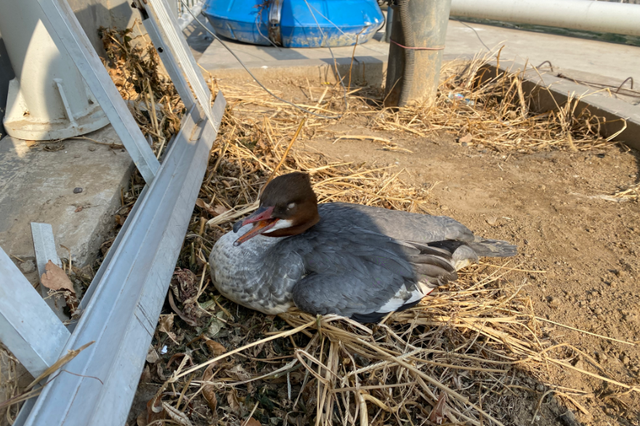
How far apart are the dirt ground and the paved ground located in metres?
1.32

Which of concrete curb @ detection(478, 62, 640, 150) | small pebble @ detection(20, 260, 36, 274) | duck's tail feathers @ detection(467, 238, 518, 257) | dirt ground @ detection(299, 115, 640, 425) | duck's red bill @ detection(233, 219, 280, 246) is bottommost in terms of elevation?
dirt ground @ detection(299, 115, 640, 425)

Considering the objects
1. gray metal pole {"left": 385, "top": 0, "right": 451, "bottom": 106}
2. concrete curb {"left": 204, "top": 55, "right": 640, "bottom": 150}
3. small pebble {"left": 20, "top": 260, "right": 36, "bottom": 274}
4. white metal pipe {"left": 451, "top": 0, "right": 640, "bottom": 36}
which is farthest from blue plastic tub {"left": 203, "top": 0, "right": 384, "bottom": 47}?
small pebble {"left": 20, "top": 260, "right": 36, "bottom": 274}

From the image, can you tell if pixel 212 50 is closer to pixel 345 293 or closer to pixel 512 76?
pixel 512 76

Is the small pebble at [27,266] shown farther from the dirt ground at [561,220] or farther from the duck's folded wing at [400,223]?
the dirt ground at [561,220]

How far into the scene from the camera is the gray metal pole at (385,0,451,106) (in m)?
3.90

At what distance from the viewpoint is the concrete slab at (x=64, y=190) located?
6.86 feet

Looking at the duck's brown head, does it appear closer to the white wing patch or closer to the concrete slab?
the white wing patch

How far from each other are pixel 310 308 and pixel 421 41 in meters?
3.09

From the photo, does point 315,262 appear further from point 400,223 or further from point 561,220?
point 561,220

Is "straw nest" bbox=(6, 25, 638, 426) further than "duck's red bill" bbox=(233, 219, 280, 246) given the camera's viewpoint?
No

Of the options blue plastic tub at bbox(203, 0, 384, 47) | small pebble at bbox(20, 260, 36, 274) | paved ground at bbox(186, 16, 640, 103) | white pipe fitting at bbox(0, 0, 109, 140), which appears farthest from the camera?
blue plastic tub at bbox(203, 0, 384, 47)

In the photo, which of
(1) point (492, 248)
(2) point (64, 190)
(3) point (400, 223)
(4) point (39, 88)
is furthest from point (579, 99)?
(4) point (39, 88)

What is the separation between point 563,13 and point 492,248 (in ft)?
18.4

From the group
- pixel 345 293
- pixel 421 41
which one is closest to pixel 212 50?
pixel 421 41
